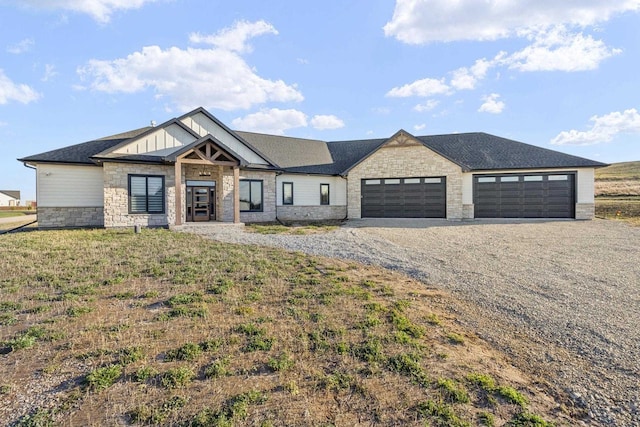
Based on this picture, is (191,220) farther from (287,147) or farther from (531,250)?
(531,250)

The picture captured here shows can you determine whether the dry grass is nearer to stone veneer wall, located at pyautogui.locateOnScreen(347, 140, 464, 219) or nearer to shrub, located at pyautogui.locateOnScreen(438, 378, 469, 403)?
shrub, located at pyautogui.locateOnScreen(438, 378, 469, 403)

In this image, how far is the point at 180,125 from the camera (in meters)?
16.1

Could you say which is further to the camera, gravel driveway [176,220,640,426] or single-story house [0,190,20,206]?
single-story house [0,190,20,206]

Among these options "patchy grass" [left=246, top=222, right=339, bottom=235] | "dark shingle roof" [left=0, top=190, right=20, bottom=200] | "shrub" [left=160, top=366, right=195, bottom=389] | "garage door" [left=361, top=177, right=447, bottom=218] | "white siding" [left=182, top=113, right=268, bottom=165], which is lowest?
A: "shrub" [left=160, top=366, right=195, bottom=389]

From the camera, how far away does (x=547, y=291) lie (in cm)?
597

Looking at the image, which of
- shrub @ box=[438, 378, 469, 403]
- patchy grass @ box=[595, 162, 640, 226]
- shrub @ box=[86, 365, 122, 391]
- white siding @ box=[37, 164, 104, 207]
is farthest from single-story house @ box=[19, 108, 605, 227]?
shrub @ box=[438, 378, 469, 403]

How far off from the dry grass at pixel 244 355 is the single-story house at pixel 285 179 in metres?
9.40

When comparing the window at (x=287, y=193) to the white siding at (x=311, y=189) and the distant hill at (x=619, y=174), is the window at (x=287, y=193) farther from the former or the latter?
the distant hill at (x=619, y=174)

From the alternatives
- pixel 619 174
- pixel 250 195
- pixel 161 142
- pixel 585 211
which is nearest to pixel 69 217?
pixel 161 142

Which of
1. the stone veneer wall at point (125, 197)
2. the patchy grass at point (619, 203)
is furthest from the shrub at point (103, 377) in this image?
the patchy grass at point (619, 203)

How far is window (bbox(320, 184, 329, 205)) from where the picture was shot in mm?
21719

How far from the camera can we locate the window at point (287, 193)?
813 inches

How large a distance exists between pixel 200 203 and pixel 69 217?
19.0ft

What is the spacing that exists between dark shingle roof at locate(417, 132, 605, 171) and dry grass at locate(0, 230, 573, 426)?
15.7 metres
